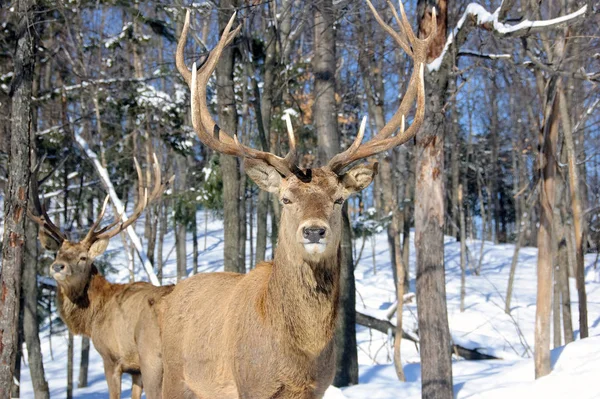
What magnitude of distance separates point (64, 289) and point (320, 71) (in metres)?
5.24

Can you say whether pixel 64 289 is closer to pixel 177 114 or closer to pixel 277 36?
pixel 277 36

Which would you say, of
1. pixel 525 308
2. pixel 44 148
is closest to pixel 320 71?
pixel 44 148

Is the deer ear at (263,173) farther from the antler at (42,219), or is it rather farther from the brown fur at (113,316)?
the antler at (42,219)

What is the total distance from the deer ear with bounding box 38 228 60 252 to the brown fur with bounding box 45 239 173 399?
78cm

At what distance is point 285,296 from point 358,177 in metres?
1.15

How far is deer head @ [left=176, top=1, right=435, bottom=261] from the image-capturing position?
4.50 m

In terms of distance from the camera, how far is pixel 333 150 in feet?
32.7

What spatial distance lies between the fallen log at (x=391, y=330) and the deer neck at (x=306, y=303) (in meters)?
9.11

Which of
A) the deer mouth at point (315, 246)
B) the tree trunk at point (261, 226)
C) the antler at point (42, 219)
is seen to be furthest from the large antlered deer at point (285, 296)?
the tree trunk at point (261, 226)

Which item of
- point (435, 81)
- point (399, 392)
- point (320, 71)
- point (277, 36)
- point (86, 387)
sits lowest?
point (86, 387)

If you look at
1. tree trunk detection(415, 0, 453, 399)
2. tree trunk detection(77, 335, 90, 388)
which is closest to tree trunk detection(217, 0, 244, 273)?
tree trunk detection(415, 0, 453, 399)

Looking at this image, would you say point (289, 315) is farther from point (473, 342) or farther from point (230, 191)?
point (473, 342)

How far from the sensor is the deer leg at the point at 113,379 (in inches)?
335

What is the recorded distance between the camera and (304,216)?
450 cm
